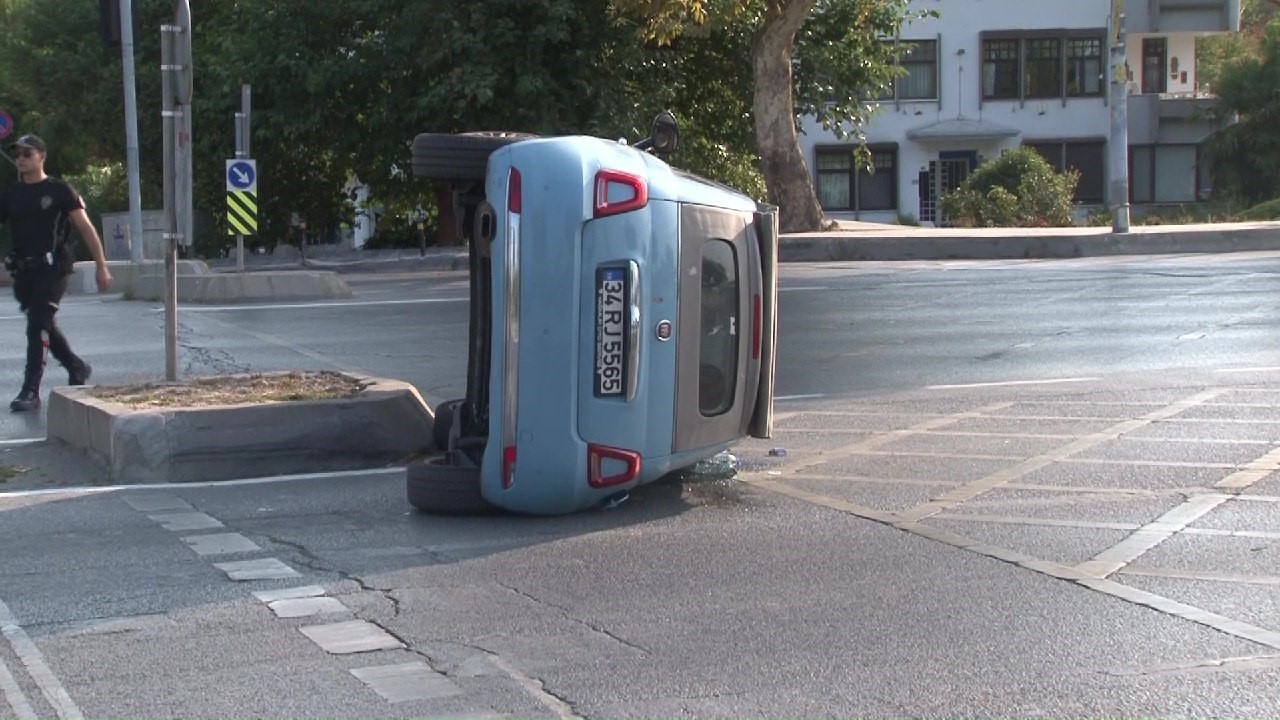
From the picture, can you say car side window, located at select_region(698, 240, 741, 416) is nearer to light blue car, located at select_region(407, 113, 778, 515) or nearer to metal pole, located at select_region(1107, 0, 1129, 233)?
light blue car, located at select_region(407, 113, 778, 515)

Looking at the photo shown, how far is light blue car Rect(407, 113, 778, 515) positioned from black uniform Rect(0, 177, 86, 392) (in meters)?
4.42

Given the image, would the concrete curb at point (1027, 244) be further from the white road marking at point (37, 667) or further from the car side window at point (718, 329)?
the white road marking at point (37, 667)

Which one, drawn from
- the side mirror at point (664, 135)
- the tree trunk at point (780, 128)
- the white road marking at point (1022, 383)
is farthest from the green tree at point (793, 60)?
the side mirror at point (664, 135)

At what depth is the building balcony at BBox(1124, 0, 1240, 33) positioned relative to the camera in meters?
45.5

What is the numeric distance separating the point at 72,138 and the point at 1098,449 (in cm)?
3408

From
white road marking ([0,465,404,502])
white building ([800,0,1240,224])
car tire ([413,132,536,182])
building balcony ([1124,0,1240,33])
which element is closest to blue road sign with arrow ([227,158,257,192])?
white road marking ([0,465,404,502])

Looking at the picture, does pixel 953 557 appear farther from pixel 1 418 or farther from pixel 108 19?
pixel 108 19

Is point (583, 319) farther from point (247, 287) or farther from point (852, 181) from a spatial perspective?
point (852, 181)

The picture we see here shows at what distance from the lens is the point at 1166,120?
4869 cm

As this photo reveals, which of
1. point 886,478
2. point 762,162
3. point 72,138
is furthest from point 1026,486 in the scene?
point 72,138

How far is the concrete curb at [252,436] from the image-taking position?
27.8ft

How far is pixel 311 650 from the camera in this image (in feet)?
17.9

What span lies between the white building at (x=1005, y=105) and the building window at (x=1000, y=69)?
1.2 inches

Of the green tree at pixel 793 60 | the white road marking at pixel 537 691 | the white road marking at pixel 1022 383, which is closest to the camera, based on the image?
the white road marking at pixel 537 691
